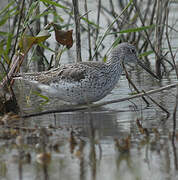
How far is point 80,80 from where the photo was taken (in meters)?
7.73

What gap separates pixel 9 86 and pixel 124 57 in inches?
95.6

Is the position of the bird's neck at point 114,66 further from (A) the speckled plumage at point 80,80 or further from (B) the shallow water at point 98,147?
(B) the shallow water at point 98,147

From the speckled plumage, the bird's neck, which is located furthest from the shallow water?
the bird's neck

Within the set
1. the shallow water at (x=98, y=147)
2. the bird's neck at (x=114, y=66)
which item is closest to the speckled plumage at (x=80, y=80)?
the bird's neck at (x=114, y=66)

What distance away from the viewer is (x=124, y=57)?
862 centimetres

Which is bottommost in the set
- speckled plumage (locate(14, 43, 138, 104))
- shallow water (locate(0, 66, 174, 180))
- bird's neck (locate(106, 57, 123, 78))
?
shallow water (locate(0, 66, 174, 180))

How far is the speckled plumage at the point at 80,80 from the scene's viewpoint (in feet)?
25.3

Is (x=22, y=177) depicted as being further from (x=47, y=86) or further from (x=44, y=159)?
(x=47, y=86)

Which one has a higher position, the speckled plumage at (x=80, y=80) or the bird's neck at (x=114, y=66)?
the bird's neck at (x=114, y=66)

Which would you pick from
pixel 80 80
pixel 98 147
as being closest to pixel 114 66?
pixel 80 80

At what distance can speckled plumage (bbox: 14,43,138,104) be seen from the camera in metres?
7.70

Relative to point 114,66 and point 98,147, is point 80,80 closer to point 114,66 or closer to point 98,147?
point 114,66

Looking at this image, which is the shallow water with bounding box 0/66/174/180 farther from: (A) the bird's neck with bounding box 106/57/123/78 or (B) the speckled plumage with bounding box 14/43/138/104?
(A) the bird's neck with bounding box 106/57/123/78

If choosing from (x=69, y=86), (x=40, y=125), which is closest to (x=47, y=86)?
(x=69, y=86)
